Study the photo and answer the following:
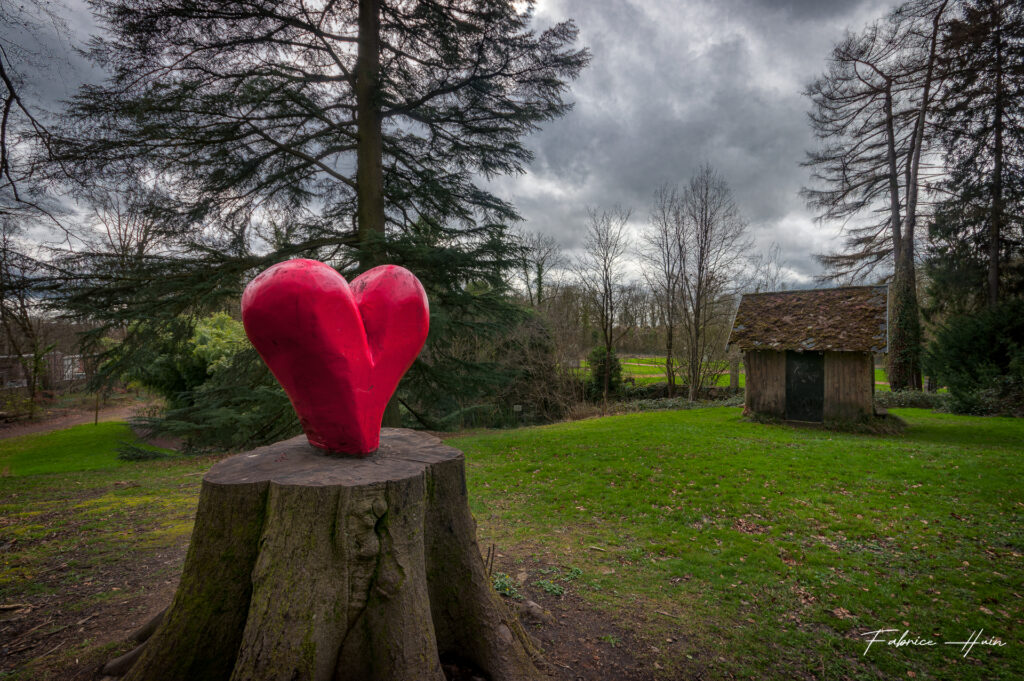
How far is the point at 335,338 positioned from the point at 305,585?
126cm

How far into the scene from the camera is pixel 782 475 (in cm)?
790

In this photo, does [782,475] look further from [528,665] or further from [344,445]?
[344,445]

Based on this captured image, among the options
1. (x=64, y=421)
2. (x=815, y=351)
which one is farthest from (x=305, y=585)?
(x=64, y=421)

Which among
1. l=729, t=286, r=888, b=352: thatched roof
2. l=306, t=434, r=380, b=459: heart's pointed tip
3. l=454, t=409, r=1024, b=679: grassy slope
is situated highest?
l=729, t=286, r=888, b=352: thatched roof

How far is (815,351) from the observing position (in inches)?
518

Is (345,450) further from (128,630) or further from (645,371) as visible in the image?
(645,371)

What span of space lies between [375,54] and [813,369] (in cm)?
1487

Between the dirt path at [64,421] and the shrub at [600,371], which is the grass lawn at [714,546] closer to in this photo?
the shrub at [600,371]

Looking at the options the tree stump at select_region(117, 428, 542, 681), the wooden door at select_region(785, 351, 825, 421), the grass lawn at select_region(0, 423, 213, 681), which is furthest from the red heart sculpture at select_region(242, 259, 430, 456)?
the wooden door at select_region(785, 351, 825, 421)

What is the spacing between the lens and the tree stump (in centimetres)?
203

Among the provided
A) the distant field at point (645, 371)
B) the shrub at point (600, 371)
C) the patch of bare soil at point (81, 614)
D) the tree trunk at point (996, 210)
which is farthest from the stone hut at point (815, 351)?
the patch of bare soil at point (81, 614)

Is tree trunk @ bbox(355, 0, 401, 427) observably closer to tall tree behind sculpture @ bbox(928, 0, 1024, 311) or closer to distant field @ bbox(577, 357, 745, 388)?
distant field @ bbox(577, 357, 745, 388)

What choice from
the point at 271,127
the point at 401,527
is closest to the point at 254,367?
the point at 271,127

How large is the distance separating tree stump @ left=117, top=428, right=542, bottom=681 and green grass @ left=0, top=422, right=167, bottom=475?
45.7ft
